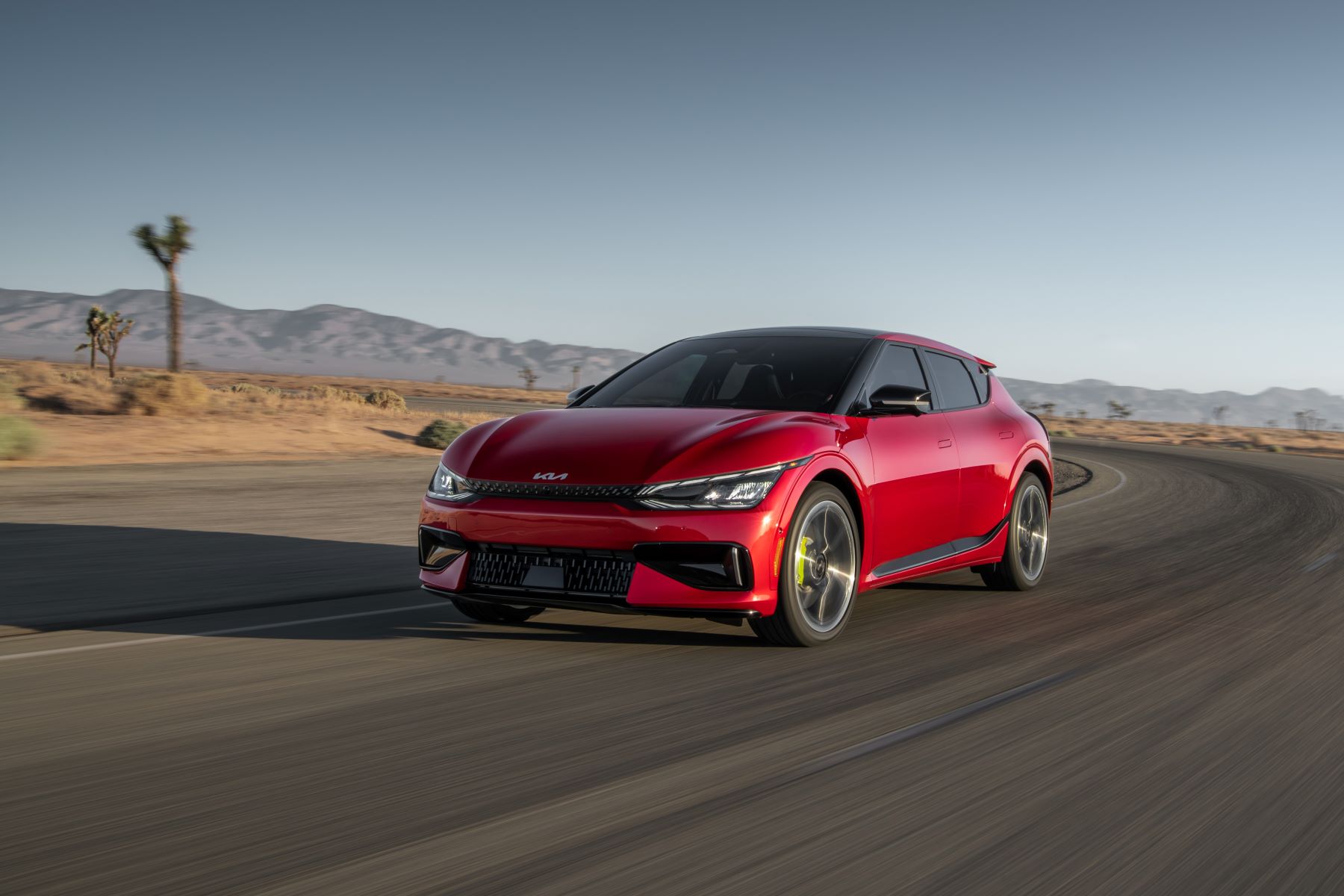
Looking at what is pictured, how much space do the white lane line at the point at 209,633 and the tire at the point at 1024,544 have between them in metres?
3.81

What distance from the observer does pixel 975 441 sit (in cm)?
776

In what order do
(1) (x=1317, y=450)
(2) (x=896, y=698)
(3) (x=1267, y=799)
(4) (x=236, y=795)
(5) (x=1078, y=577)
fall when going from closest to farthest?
(4) (x=236, y=795) < (3) (x=1267, y=799) < (2) (x=896, y=698) < (5) (x=1078, y=577) < (1) (x=1317, y=450)

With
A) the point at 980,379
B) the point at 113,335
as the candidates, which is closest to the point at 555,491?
the point at 980,379

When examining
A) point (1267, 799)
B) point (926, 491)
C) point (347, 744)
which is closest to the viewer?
point (1267, 799)

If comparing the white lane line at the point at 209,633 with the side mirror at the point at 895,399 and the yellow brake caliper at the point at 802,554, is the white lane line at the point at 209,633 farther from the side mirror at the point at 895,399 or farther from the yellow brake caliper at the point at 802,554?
the side mirror at the point at 895,399

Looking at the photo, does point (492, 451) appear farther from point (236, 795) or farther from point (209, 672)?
point (236, 795)

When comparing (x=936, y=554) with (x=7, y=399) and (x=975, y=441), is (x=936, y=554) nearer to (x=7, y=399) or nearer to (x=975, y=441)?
(x=975, y=441)

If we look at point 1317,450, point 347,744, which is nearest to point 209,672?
point 347,744

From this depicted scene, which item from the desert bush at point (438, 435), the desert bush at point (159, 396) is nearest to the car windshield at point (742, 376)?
the desert bush at point (438, 435)

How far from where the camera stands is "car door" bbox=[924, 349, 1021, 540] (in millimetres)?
7574

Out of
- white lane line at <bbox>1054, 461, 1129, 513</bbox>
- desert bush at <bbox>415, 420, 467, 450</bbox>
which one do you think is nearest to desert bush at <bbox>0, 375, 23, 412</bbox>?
desert bush at <bbox>415, 420, 467, 450</bbox>

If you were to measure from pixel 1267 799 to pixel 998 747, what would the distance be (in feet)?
2.92

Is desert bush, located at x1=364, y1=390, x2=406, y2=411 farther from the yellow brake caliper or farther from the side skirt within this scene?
the yellow brake caliper

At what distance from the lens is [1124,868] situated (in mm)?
3270
